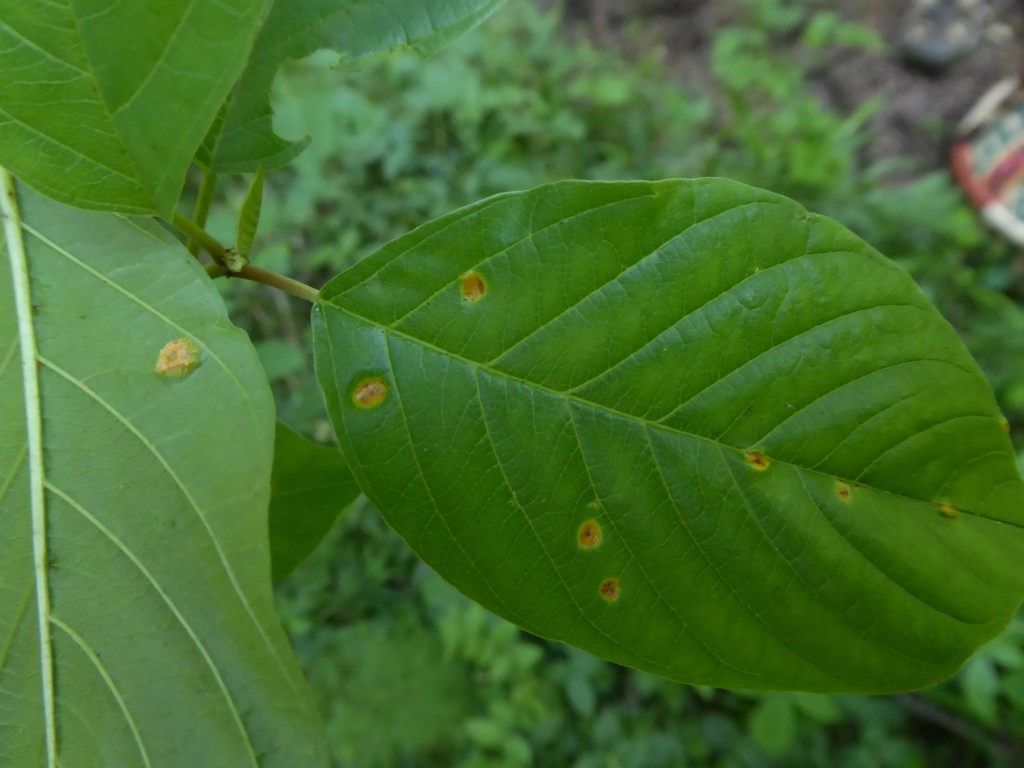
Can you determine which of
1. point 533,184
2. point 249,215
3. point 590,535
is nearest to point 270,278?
point 249,215

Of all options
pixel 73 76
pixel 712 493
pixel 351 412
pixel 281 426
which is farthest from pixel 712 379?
pixel 73 76

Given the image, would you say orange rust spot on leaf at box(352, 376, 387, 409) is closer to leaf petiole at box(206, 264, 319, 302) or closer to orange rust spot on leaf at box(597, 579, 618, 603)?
leaf petiole at box(206, 264, 319, 302)

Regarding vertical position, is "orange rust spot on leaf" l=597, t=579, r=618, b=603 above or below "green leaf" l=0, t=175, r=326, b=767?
below

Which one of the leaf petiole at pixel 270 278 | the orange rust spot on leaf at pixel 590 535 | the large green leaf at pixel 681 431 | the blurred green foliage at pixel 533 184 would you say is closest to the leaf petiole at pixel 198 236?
the leaf petiole at pixel 270 278

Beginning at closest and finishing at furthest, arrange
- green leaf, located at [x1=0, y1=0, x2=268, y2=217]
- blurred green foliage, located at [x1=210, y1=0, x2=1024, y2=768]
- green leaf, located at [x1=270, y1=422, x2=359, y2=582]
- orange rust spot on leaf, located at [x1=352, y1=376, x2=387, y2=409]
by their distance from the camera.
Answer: green leaf, located at [x1=0, y1=0, x2=268, y2=217]
orange rust spot on leaf, located at [x1=352, y1=376, x2=387, y2=409]
green leaf, located at [x1=270, y1=422, x2=359, y2=582]
blurred green foliage, located at [x1=210, y1=0, x2=1024, y2=768]

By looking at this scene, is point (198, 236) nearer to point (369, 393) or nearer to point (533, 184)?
point (369, 393)

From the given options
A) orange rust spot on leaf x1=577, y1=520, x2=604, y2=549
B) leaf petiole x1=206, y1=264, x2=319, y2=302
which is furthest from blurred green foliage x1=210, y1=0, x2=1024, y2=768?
orange rust spot on leaf x1=577, y1=520, x2=604, y2=549

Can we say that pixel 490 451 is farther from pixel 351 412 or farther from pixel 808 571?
pixel 808 571
